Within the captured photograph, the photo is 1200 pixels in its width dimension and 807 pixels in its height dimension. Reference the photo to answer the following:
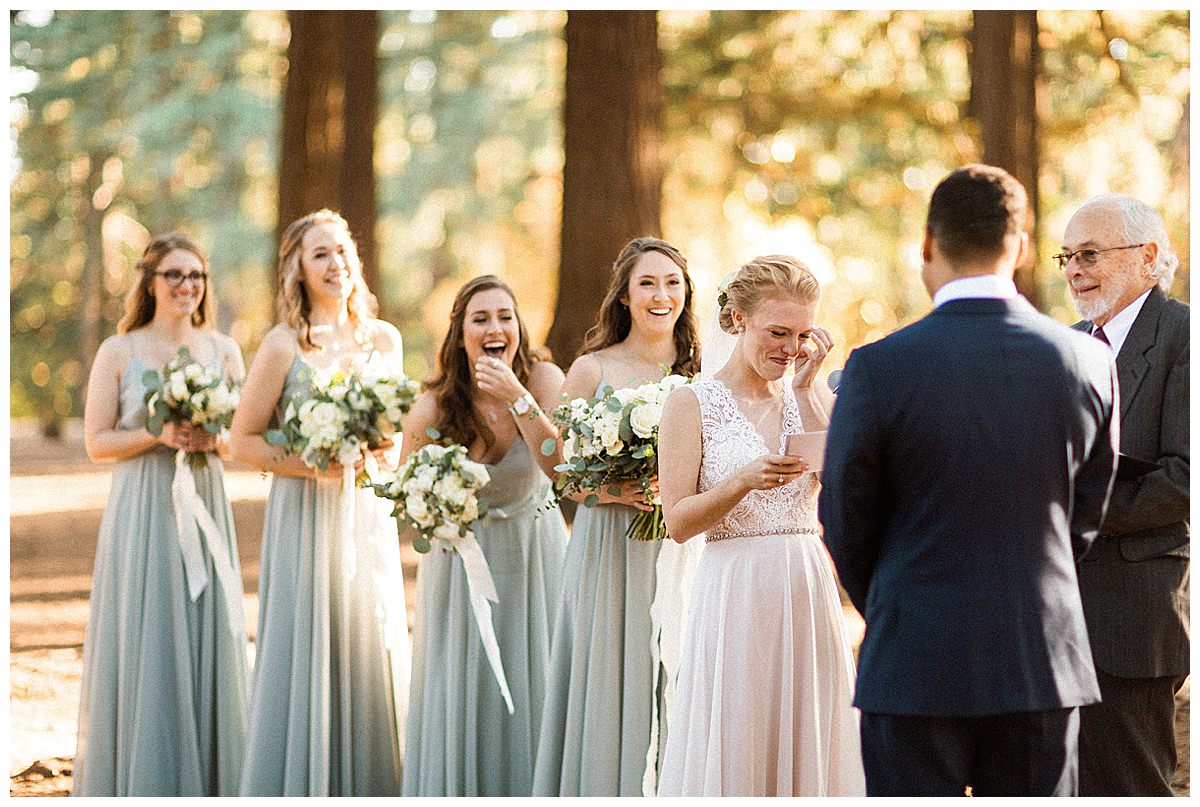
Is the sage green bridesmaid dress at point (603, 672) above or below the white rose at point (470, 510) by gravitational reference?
below

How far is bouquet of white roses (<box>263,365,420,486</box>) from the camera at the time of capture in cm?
602

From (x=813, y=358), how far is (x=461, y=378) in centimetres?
199

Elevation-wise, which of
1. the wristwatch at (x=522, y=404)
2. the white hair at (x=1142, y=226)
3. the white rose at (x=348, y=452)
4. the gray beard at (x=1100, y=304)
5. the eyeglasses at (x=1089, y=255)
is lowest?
the white rose at (x=348, y=452)

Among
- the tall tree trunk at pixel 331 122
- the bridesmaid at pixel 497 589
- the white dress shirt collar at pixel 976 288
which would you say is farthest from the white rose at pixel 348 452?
the tall tree trunk at pixel 331 122

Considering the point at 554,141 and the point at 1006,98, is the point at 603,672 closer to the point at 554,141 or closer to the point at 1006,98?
the point at 1006,98

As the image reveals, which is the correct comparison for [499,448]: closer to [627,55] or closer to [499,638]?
[499,638]

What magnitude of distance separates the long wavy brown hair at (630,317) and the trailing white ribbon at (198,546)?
2.04 metres

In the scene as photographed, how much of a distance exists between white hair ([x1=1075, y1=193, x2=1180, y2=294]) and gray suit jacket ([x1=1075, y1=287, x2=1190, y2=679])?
0.66 ft

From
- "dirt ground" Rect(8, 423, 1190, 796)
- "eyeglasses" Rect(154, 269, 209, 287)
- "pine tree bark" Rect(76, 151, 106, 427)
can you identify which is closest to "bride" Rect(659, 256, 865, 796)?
"eyeglasses" Rect(154, 269, 209, 287)

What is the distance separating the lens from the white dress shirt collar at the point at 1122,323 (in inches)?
192

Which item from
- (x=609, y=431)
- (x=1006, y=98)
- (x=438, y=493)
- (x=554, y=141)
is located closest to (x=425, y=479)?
(x=438, y=493)

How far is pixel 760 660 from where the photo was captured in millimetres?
4414

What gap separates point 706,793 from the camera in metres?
4.36

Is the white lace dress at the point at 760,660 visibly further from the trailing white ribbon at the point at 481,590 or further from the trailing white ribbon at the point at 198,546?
the trailing white ribbon at the point at 198,546
